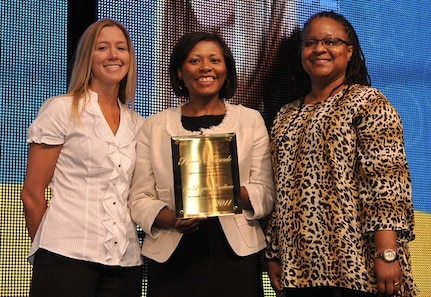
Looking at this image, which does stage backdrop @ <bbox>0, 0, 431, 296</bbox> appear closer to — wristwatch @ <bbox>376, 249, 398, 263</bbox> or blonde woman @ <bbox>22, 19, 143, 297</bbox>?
blonde woman @ <bbox>22, 19, 143, 297</bbox>

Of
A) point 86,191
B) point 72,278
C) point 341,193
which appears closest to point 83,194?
point 86,191

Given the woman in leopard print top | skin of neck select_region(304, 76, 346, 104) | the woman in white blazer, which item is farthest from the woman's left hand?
skin of neck select_region(304, 76, 346, 104)

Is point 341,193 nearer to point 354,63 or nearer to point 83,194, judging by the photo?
point 354,63

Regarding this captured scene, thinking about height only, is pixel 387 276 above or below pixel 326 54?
below

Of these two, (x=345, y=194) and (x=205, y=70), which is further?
(x=205, y=70)

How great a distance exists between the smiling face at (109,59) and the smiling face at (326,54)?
0.74m

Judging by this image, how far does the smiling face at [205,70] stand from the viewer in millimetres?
3207

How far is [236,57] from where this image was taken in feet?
12.7

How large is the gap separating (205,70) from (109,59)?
0.39 m

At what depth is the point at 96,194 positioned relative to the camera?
3.04 m

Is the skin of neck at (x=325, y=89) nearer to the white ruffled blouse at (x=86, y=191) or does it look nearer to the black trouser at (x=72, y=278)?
the white ruffled blouse at (x=86, y=191)

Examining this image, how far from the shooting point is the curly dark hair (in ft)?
10.7

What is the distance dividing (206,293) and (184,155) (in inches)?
21.6

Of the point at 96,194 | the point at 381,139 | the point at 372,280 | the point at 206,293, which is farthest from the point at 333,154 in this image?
the point at 96,194
